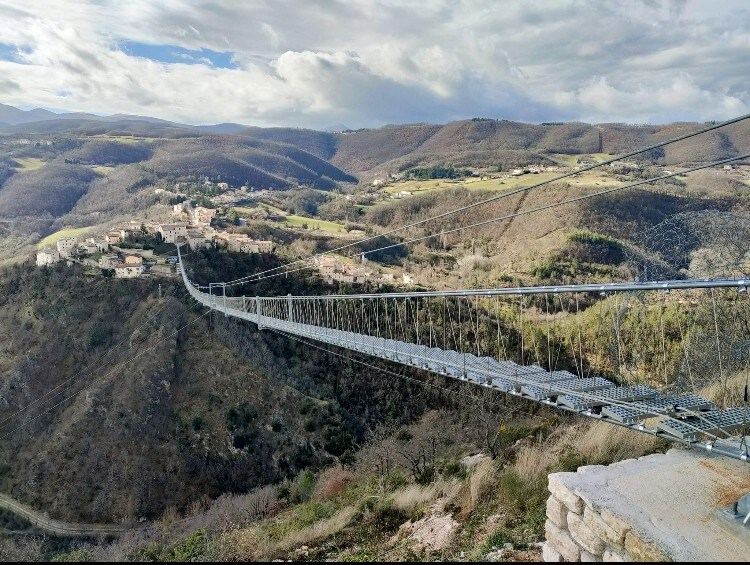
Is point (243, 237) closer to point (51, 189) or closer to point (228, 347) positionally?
point (228, 347)

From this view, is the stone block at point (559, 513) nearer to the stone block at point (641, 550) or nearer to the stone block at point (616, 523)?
the stone block at point (616, 523)

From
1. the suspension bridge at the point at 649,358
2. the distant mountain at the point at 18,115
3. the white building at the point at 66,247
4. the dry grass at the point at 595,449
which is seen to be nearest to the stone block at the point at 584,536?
the suspension bridge at the point at 649,358

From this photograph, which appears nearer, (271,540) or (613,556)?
(613,556)

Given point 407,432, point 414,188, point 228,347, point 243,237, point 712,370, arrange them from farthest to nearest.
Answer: point 414,188, point 243,237, point 228,347, point 407,432, point 712,370

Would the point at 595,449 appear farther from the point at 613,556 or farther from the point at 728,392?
the point at 613,556

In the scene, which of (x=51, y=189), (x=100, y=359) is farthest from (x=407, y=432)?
(x=51, y=189)

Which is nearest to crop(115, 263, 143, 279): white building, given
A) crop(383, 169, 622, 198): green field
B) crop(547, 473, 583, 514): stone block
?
crop(547, 473, 583, 514): stone block

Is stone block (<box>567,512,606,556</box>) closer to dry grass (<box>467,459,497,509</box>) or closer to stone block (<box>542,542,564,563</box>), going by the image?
stone block (<box>542,542,564,563</box>)

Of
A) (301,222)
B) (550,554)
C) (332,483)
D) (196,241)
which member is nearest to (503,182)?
(301,222)
